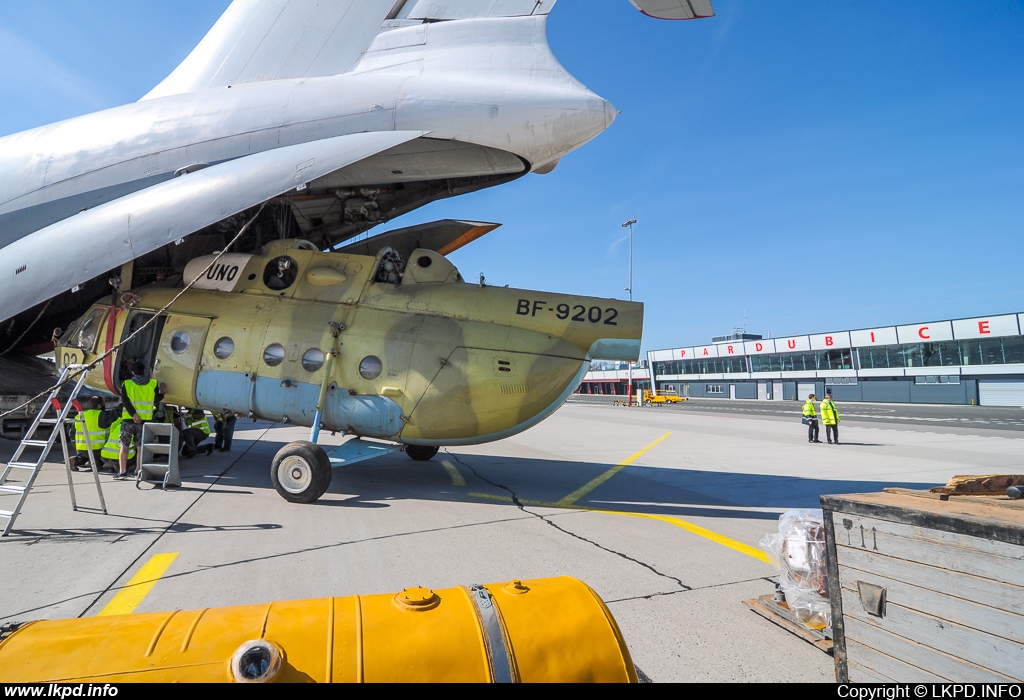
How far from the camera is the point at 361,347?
8.16 meters

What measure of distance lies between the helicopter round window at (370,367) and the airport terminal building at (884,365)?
55723 millimetres

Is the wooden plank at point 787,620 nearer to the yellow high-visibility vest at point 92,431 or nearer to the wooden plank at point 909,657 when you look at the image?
the wooden plank at point 909,657

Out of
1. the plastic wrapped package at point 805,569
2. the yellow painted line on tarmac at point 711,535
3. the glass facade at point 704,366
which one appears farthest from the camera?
the glass facade at point 704,366

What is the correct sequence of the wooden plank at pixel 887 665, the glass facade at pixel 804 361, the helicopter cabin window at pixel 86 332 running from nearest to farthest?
1. the wooden plank at pixel 887 665
2. the helicopter cabin window at pixel 86 332
3. the glass facade at pixel 804 361

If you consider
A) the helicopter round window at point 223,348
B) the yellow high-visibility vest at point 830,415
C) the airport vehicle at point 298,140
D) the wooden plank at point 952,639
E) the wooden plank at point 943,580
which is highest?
the airport vehicle at point 298,140

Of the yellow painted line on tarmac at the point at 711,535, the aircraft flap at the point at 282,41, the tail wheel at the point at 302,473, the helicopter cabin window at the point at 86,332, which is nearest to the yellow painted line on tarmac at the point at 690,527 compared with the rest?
the yellow painted line on tarmac at the point at 711,535

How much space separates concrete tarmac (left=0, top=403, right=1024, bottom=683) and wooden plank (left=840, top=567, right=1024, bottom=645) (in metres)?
0.79

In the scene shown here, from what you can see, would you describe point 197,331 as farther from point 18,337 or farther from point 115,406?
point 18,337

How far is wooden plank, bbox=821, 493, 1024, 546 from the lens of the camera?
85.4 inches

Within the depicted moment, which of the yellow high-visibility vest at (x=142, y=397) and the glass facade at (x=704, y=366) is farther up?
the glass facade at (x=704, y=366)

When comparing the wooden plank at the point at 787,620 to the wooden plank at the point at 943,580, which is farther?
the wooden plank at the point at 787,620

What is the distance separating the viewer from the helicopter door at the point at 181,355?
8.68m

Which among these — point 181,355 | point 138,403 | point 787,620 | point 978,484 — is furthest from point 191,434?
point 978,484

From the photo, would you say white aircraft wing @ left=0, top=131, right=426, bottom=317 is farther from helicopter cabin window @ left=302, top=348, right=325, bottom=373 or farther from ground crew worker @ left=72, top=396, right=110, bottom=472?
helicopter cabin window @ left=302, top=348, right=325, bottom=373
